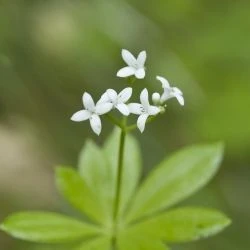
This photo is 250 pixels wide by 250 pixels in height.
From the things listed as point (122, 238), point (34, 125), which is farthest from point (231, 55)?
point (122, 238)

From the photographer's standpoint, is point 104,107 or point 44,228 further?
point 44,228

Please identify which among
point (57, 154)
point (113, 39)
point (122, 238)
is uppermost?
point (113, 39)

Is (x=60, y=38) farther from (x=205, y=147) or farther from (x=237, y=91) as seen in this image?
(x=205, y=147)

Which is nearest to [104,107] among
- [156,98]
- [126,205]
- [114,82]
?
[156,98]

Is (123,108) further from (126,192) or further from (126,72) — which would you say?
(126,192)

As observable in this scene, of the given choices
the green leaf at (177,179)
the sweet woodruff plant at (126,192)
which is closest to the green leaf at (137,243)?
the sweet woodruff plant at (126,192)

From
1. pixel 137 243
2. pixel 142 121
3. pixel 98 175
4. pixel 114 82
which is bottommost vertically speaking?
pixel 137 243
